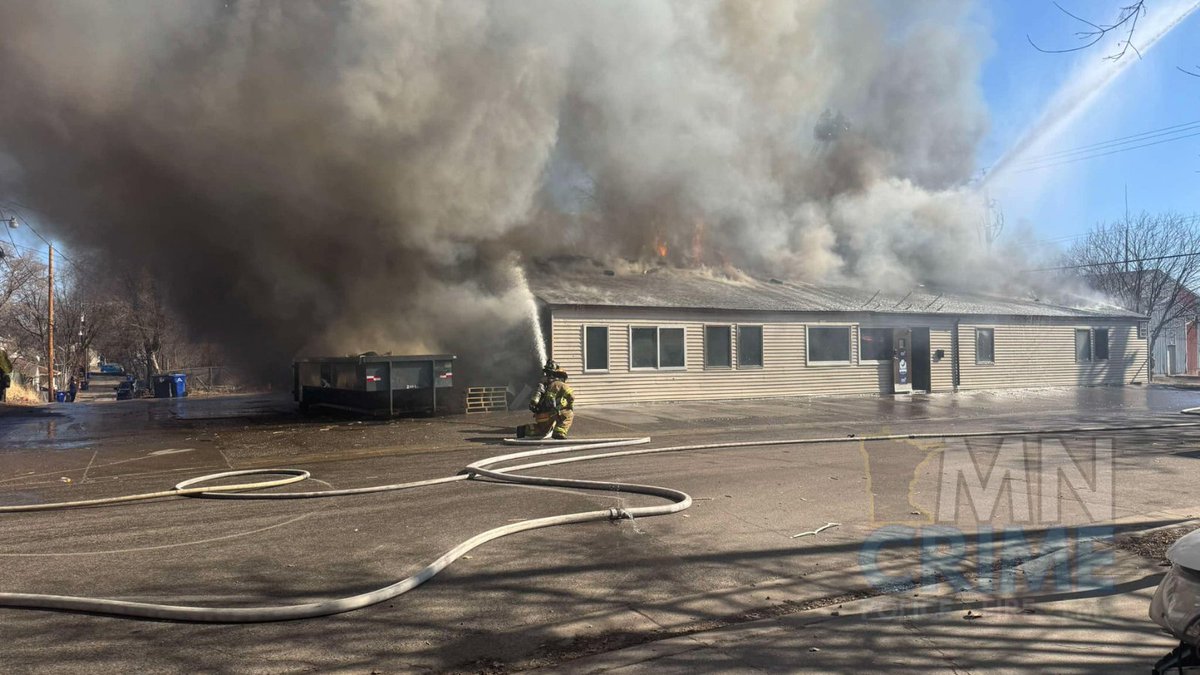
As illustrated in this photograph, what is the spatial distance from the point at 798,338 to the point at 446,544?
50.9 feet

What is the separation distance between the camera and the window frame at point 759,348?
1873cm

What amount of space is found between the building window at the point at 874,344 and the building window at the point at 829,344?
1.40 feet

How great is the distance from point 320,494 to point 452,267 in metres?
11.5

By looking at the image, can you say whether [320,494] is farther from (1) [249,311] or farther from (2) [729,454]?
(1) [249,311]

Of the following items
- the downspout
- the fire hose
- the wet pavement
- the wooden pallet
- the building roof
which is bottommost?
the wet pavement

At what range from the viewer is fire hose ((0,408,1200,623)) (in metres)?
3.94

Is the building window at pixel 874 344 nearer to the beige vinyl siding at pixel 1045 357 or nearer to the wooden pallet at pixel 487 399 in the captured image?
the beige vinyl siding at pixel 1045 357

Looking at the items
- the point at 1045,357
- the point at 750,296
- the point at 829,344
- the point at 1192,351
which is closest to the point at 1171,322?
the point at 1192,351

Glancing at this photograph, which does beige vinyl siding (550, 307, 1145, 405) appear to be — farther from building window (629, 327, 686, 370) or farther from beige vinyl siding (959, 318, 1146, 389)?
building window (629, 327, 686, 370)

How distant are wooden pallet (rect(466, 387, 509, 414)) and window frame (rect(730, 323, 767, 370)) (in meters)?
5.74

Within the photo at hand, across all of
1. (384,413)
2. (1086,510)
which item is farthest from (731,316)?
(1086,510)

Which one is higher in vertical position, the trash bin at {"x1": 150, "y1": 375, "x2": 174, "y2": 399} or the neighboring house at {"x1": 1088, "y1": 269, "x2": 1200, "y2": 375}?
the neighboring house at {"x1": 1088, "y1": 269, "x2": 1200, "y2": 375}

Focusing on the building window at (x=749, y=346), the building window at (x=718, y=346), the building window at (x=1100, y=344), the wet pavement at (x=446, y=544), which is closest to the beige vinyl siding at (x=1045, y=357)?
the building window at (x=1100, y=344)

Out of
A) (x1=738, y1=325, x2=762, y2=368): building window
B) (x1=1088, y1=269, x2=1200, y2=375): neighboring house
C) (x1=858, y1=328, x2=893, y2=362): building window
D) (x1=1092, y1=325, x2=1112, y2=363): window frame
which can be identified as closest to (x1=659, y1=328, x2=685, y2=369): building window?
(x1=738, y1=325, x2=762, y2=368): building window
